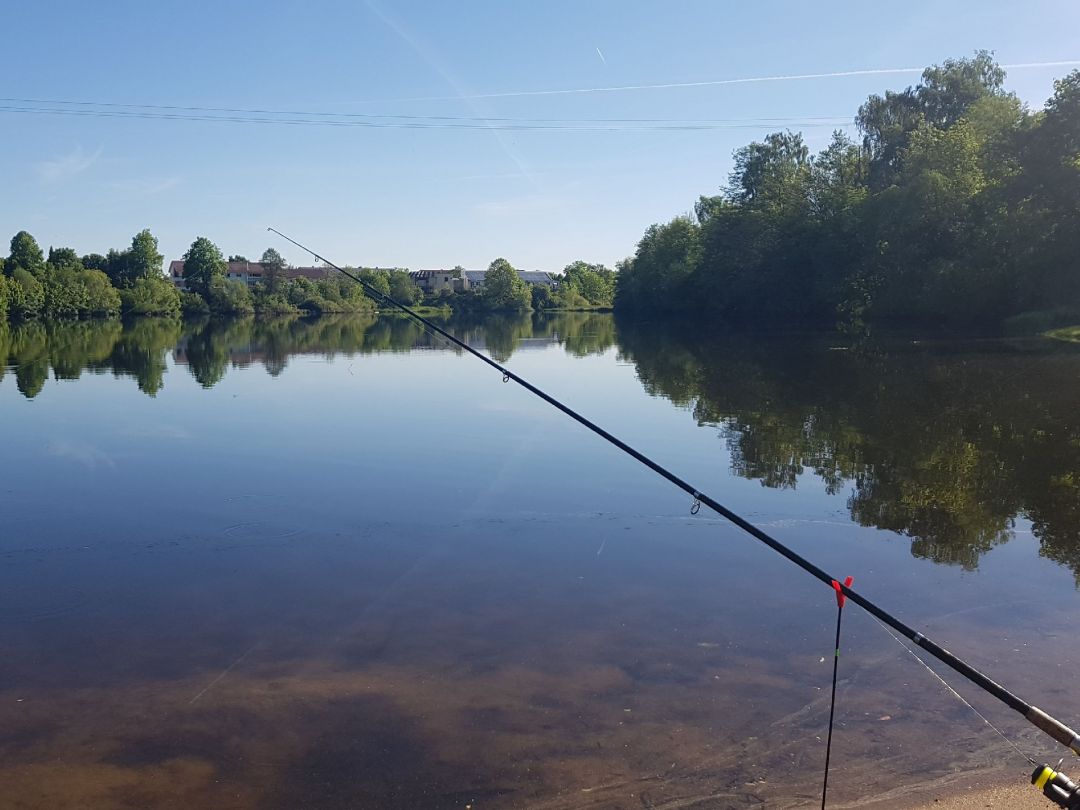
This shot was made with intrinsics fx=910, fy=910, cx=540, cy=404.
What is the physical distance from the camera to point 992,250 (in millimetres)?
52562

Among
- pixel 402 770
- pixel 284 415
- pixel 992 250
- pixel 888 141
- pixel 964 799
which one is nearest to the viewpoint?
pixel 964 799

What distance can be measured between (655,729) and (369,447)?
1289 centimetres

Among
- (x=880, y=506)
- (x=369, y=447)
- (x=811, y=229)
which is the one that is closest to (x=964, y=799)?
(x=880, y=506)

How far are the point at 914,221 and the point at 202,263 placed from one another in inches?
4712

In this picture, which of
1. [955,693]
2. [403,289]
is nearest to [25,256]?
[403,289]

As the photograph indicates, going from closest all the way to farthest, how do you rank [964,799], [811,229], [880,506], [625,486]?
[964,799] → [880,506] → [625,486] → [811,229]

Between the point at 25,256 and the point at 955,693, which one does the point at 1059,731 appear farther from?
the point at 25,256

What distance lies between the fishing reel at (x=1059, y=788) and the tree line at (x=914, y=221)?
50821 millimetres

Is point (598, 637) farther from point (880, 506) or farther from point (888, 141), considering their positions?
point (888, 141)

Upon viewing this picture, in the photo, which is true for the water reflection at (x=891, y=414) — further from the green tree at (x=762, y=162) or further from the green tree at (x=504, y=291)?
the green tree at (x=504, y=291)

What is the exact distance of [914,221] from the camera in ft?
183

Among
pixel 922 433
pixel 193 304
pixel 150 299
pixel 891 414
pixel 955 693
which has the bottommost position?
pixel 955 693

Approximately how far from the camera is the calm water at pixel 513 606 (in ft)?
20.9

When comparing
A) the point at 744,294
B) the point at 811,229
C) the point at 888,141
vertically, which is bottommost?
the point at 744,294
